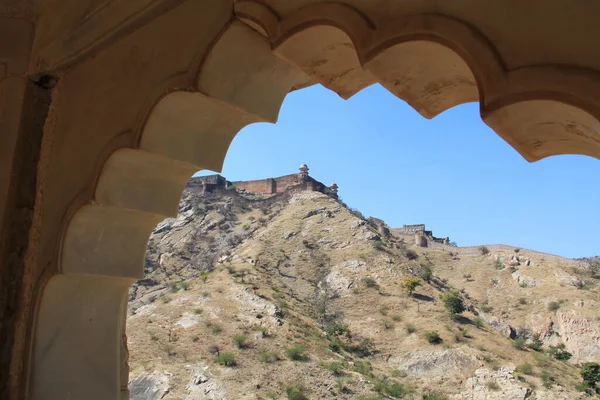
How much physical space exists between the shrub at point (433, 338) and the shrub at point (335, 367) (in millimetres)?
3971

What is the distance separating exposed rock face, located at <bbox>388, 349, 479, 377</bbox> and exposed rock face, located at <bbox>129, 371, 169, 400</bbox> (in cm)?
842

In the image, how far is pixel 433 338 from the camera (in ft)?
67.7

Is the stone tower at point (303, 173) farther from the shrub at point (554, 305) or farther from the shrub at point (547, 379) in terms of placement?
the shrub at point (547, 379)

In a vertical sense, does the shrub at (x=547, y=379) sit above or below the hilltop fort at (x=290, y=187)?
below

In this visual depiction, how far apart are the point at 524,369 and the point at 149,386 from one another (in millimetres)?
12884

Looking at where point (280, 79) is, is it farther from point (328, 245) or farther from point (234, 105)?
point (328, 245)

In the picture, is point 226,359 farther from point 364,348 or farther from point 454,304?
point 454,304

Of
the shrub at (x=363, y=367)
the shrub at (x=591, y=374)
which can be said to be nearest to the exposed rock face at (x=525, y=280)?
the shrub at (x=591, y=374)

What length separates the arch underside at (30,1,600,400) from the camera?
808mm

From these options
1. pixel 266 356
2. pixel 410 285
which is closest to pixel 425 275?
pixel 410 285

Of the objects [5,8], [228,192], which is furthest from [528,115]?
[228,192]

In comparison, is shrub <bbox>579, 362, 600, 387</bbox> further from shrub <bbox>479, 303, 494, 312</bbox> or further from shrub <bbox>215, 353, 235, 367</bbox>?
shrub <bbox>215, 353, 235, 367</bbox>

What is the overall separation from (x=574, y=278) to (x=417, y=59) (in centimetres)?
3101

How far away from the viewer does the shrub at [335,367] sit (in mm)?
18312
